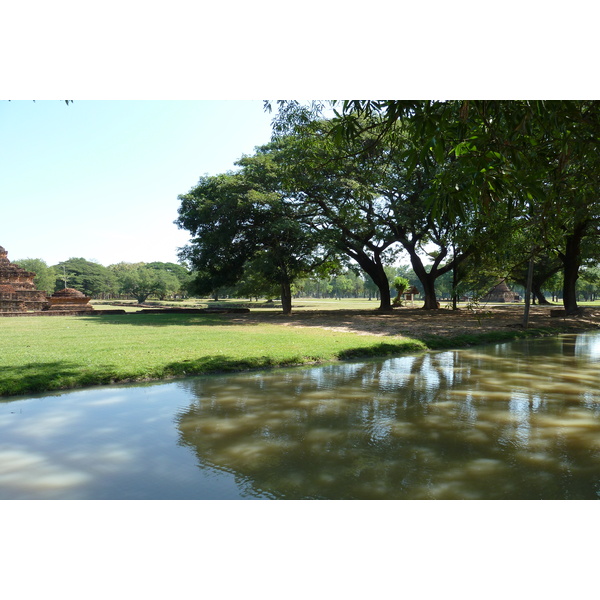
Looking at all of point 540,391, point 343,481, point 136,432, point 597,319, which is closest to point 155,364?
point 136,432

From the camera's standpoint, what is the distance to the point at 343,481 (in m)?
3.20

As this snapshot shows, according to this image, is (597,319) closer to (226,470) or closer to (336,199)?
(336,199)

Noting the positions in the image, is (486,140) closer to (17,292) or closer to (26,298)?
(17,292)

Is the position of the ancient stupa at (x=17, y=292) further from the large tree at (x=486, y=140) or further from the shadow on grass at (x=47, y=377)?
the large tree at (x=486, y=140)

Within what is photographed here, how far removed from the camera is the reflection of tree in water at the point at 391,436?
3164 mm

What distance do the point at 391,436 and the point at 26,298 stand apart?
26163 millimetres

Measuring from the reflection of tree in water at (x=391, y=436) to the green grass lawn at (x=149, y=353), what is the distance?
2.85ft

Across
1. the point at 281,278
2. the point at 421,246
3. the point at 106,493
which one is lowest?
→ the point at 106,493

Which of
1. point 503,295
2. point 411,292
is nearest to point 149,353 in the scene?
point 411,292

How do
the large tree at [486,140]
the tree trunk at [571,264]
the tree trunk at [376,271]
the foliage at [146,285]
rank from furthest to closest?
the foliage at [146,285] → the tree trunk at [376,271] → the tree trunk at [571,264] → the large tree at [486,140]

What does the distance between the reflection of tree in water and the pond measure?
0.05 feet

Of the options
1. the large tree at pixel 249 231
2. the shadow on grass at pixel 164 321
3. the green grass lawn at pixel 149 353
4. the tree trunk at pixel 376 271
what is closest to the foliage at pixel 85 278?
the large tree at pixel 249 231

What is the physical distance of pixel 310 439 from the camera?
415 centimetres

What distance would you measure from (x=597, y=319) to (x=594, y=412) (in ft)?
56.1
